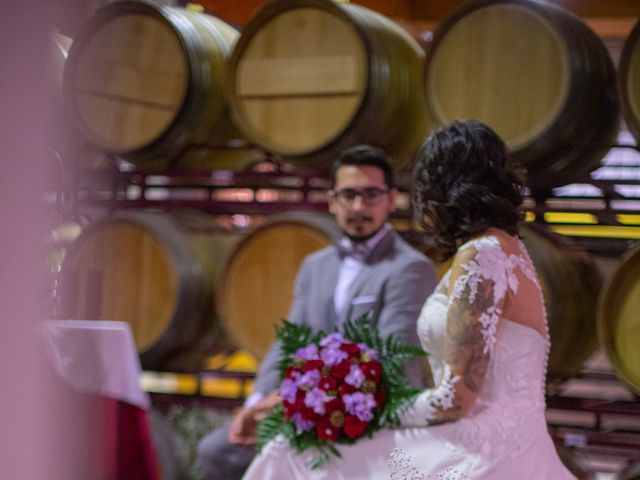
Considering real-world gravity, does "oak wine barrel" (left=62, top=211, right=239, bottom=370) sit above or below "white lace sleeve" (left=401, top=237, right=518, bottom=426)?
below

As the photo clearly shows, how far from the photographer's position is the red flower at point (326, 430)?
230 centimetres

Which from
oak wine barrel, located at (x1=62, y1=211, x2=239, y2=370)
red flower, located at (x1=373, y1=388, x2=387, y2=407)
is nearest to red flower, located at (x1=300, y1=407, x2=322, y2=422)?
red flower, located at (x1=373, y1=388, x2=387, y2=407)

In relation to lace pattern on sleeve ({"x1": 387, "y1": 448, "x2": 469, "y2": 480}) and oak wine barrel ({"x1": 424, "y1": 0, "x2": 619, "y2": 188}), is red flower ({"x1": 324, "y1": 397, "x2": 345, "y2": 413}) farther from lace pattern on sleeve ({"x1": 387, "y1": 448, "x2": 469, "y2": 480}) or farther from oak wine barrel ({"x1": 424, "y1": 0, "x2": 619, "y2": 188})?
oak wine barrel ({"x1": 424, "y1": 0, "x2": 619, "y2": 188})

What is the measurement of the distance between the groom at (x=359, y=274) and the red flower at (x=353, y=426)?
28.0 inches

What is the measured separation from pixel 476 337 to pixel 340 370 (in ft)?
1.14

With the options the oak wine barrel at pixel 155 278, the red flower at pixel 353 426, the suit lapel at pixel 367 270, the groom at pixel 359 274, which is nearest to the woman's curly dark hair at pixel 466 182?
the red flower at pixel 353 426

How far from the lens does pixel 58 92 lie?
0.60 m

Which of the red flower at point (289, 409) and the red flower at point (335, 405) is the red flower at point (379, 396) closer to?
the red flower at point (335, 405)

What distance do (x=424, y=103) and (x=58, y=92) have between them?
3244mm

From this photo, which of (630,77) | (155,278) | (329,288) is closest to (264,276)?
(155,278)

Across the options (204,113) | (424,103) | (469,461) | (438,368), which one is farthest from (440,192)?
(204,113)

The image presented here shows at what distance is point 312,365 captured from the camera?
7.74ft

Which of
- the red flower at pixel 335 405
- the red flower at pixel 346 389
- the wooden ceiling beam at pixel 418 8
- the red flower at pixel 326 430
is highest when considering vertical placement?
the wooden ceiling beam at pixel 418 8

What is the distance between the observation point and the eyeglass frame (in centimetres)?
325
